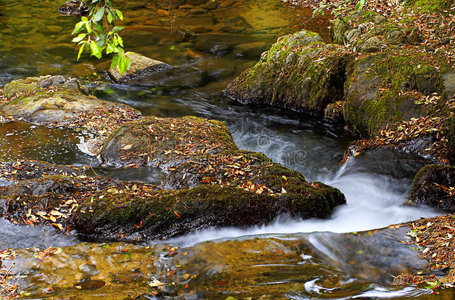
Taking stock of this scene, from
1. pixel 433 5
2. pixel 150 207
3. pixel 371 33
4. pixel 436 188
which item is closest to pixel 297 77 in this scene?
pixel 371 33

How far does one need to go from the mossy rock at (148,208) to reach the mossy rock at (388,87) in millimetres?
3173

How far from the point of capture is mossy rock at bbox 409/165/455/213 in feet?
19.1

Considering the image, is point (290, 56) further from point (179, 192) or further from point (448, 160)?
point (179, 192)

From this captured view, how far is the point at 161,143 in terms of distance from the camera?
7590mm

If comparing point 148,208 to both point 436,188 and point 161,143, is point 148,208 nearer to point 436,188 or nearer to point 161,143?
point 161,143

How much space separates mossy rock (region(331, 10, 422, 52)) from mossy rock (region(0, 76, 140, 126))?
18.5 ft

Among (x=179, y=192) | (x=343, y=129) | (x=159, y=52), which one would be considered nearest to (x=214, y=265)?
(x=179, y=192)

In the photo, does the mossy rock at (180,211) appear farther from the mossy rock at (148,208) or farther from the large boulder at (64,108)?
the large boulder at (64,108)

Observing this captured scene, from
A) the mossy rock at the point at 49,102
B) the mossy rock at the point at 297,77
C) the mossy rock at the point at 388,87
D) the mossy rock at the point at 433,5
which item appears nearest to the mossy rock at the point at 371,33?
the mossy rock at the point at 297,77

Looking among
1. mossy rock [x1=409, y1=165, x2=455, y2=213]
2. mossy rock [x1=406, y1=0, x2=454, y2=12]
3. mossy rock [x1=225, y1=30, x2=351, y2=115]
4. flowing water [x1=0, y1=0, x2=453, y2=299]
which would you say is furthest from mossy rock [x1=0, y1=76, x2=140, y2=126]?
mossy rock [x1=406, y1=0, x2=454, y2=12]

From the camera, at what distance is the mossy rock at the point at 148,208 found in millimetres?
5125

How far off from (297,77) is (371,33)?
2071 mm

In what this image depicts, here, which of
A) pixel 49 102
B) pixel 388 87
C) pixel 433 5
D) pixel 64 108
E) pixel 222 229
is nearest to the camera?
pixel 222 229

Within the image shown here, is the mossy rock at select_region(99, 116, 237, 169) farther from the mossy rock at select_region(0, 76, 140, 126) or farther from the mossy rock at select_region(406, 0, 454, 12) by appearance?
the mossy rock at select_region(406, 0, 454, 12)
